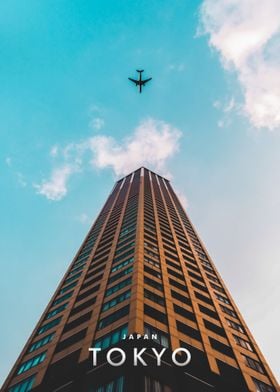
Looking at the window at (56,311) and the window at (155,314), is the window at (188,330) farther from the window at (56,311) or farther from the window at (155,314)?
the window at (56,311)

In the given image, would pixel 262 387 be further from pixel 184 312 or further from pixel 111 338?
pixel 111 338

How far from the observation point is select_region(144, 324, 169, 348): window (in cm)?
2266

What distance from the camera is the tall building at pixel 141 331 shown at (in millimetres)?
20078

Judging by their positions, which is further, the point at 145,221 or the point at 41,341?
the point at 145,221

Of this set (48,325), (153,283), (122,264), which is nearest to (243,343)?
(153,283)

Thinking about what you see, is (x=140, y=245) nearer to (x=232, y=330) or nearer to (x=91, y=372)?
(x=232, y=330)

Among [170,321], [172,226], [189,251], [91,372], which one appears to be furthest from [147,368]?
[172,226]

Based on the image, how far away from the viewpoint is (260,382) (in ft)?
78.4

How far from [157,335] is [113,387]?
17.8 ft

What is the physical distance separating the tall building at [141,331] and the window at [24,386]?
0.08 m

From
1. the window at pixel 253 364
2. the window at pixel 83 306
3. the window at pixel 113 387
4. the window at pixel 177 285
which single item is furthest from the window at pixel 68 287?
the window at pixel 253 364

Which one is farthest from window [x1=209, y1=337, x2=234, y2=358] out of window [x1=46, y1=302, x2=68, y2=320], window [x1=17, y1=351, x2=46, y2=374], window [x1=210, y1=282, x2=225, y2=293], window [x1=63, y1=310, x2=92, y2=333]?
window [x1=46, y1=302, x2=68, y2=320]

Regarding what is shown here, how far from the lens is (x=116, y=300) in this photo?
91.9 ft

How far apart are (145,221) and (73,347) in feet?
91.2
